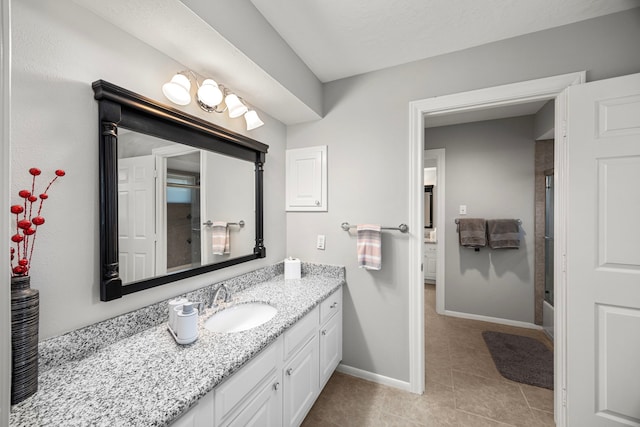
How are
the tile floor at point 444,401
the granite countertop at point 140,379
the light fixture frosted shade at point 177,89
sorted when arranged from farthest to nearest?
the tile floor at point 444,401 < the light fixture frosted shade at point 177,89 < the granite countertop at point 140,379

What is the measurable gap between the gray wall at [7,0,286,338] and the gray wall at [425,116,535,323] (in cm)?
332

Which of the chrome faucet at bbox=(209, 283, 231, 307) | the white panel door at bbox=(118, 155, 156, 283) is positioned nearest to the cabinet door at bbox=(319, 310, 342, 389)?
the chrome faucet at bbox=(209, 283, 231, 307)

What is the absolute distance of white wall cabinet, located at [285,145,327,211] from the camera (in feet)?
7.05

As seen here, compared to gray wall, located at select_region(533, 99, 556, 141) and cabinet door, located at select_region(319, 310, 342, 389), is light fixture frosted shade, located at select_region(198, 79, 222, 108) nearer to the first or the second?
cabinet door, located at select_region(319, 310, 342, 389)

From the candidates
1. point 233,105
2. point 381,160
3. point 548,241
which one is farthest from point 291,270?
point 548,241

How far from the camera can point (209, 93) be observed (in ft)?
4.59

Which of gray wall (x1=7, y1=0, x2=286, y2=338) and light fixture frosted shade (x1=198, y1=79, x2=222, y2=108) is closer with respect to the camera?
gray wall (x1=7, y1=0, x2=286, y2=338)

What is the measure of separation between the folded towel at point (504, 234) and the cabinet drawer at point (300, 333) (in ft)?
8.05

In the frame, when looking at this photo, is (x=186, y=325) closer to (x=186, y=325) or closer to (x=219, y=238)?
(x=186, y=325)

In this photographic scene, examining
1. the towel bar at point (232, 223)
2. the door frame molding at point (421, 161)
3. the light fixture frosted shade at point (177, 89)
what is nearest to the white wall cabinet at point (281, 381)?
the door frame molding at point (421, 161)

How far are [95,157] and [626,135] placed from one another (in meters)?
2.52

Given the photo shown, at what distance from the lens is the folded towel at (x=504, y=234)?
9.56ft

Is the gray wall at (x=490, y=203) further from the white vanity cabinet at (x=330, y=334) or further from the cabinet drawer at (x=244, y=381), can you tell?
the cabinet drawer at (x=244, y=381)

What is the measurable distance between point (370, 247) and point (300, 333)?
0.80 m
